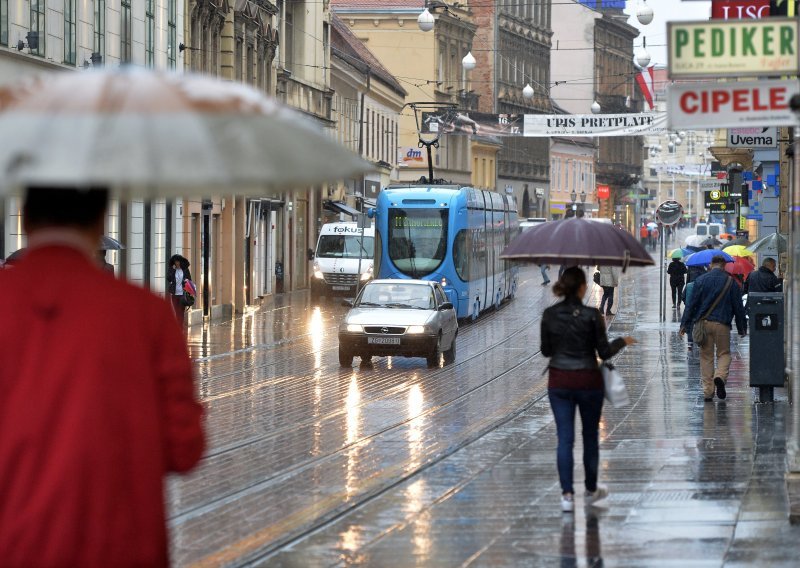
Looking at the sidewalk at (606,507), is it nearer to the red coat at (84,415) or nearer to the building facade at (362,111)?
the red coat at (84,415)

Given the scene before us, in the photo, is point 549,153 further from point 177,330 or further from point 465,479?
point 177,330

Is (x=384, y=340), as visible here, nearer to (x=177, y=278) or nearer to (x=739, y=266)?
(x=177, y=278)

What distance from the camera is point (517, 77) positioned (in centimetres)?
11275

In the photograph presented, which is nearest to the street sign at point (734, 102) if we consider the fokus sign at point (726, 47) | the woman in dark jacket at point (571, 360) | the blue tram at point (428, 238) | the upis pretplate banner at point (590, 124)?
the fokus sign at point (726, 47)

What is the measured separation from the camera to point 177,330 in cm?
477

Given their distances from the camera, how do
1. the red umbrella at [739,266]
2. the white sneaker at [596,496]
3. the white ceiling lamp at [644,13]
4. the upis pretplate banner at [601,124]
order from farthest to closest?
the white ceiling lamp at [644,13] < the upis pretplate banner at [601,124] < the red umbrella at [739,266] < the white sneaker at [596,496]

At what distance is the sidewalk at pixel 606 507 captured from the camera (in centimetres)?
979

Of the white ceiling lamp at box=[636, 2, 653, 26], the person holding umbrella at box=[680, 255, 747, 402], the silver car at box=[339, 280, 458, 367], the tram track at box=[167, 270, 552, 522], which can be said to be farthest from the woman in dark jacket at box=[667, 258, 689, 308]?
the person holding umbrella at box=[680, 255, 747, 402]

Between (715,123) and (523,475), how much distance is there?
4.36 m

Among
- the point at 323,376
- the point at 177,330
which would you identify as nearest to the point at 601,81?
the point at 323,376

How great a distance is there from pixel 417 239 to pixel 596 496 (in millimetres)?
28098

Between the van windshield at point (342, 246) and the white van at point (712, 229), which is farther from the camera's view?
the white van at point (712, 229)

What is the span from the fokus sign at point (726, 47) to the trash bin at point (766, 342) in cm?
967

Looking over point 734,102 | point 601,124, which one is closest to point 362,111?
point 601,124
